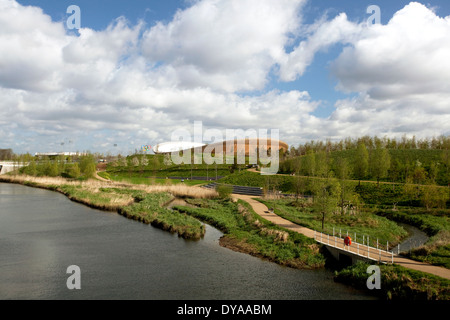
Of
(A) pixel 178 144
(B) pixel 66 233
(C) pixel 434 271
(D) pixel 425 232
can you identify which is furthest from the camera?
(A) pixel 178 144

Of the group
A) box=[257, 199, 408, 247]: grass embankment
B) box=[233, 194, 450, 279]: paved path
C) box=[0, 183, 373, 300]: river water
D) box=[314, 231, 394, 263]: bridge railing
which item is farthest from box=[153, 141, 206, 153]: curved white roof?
box=[314, 231, 394, 263]: bridge railing

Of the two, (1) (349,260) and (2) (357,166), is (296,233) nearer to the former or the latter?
(1) (349,260)

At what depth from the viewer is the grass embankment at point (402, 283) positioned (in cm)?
→ 1319

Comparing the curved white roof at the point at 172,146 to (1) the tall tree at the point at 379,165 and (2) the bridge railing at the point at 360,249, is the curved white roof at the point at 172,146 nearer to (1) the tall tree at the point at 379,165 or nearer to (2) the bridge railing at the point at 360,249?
(1) the tall tree at the point at 379,165

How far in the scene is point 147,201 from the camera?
39906 millimetres

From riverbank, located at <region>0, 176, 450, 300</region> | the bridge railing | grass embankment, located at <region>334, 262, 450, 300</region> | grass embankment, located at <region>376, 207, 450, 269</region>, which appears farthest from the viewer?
grass embankment, located at <region>376, 207, 450, 269</region>

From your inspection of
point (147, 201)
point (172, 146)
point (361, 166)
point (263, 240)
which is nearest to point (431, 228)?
point (263, 240)

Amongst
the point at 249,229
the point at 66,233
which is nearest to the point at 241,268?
the point at 249,229

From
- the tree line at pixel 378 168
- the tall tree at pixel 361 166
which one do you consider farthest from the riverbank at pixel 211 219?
the tall tree at pixel 361 166

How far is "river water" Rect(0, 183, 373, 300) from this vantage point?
48.3 feet

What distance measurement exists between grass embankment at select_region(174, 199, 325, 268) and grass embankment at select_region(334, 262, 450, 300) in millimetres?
2947

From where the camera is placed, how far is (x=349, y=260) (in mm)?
18656

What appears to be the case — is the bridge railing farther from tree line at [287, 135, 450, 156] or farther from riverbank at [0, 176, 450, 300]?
tree line at [287, 135, 450, 156]

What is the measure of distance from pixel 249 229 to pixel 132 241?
9.00 metres
